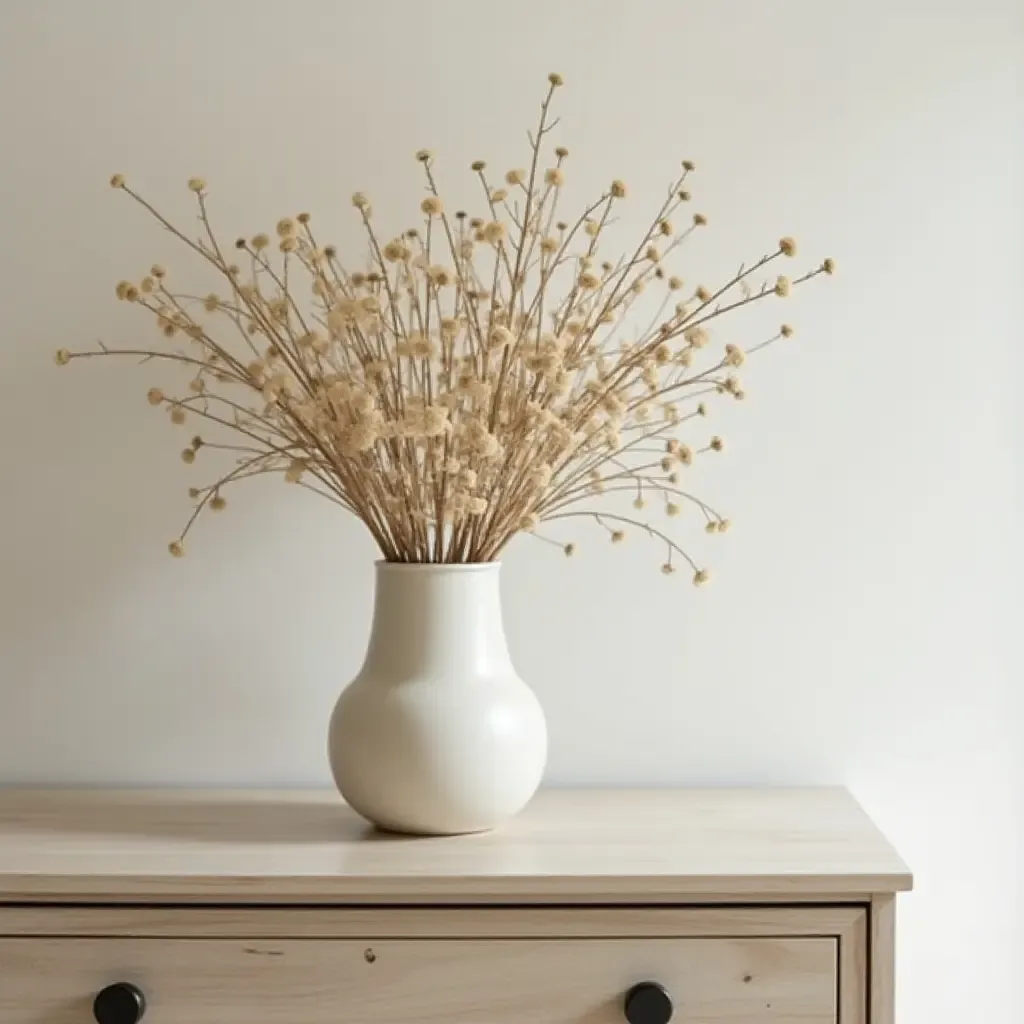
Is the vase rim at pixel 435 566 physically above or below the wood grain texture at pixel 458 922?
above

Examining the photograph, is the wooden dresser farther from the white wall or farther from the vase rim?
the white wall

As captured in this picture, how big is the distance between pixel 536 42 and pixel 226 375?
58cm

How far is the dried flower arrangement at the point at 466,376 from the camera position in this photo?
132 cm

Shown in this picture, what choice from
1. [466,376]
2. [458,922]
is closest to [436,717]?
[458,922]

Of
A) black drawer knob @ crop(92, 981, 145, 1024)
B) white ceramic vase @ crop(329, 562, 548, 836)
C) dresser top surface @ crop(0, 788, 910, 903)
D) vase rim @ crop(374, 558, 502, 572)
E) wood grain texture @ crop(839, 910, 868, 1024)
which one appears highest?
vase rim @ crop(374, 558, 502, 572)

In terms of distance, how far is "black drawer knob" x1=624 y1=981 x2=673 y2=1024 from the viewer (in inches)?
48.5

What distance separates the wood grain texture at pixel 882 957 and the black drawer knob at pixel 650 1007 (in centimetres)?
18

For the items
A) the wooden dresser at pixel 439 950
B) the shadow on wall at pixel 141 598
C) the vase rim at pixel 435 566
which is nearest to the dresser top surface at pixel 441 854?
the wooden dresser at pixel 439 950

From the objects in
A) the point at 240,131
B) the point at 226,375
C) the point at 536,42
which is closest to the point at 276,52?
the point at 240,131

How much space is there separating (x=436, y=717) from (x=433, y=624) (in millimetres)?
93

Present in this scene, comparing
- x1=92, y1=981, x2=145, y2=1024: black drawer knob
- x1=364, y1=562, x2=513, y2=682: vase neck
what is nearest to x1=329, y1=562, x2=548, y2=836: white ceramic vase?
x1=364, y1=562, x2=513, y2=682: vase neck

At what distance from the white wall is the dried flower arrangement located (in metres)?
0.05

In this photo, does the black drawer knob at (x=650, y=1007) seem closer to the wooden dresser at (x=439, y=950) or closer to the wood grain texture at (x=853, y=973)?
the wooden dresser at (x=439, y=950)

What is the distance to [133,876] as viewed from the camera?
1.23m
